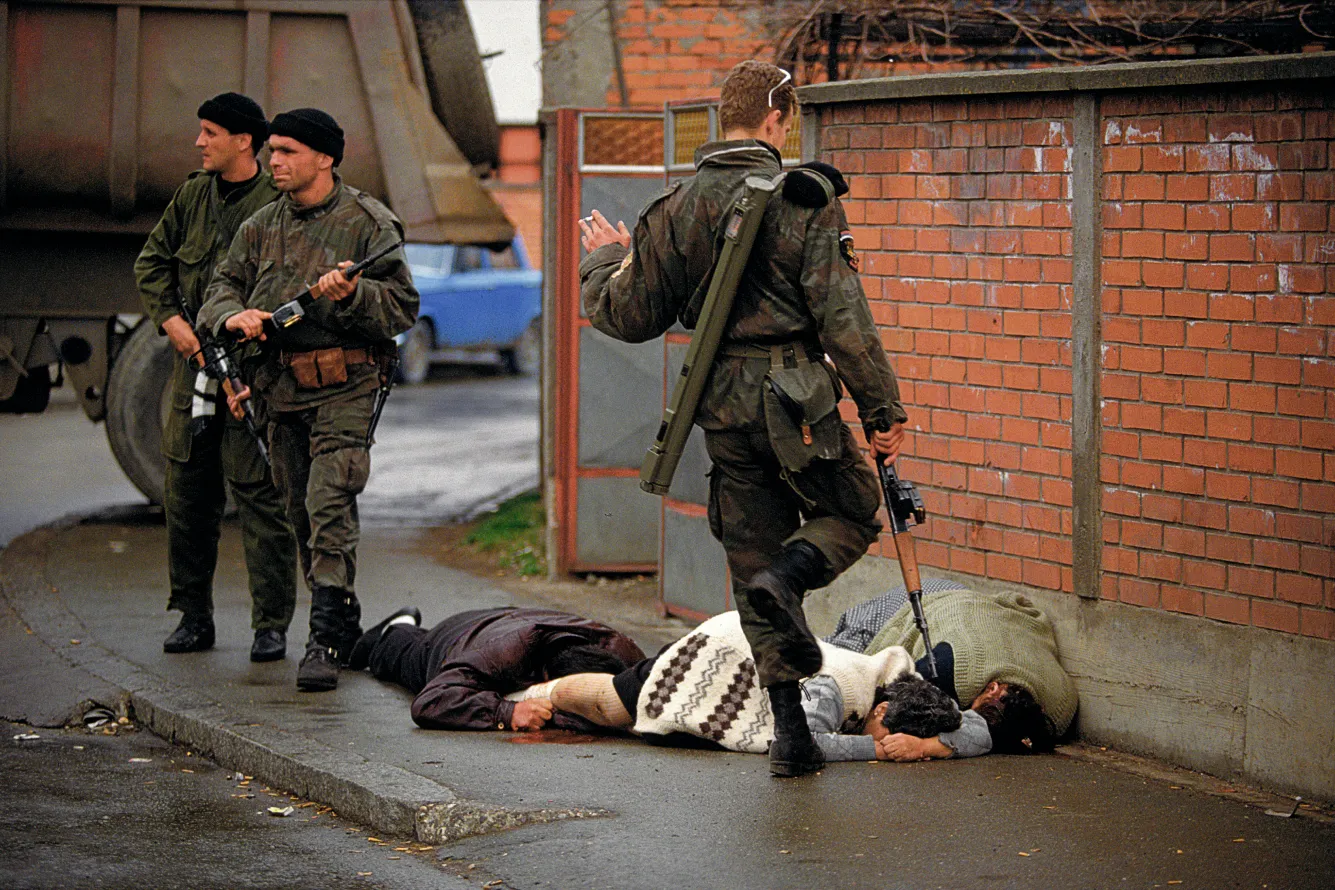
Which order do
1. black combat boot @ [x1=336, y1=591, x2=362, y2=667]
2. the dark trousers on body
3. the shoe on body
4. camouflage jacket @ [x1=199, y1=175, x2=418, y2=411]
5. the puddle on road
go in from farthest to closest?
the shoe on body, black combat boot @ [x1=336, y1=591, x2=362, y2=667], camouflage jacket @ [x1=199, y1=175, x2=418, y2=411], the dark trousers on body, the puddle on road

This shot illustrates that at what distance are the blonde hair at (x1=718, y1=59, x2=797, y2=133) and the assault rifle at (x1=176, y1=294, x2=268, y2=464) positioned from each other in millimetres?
2212

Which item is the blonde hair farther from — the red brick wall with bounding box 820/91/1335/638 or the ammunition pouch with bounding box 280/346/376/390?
the ammunition pouch with bounding box 280/346/376/390

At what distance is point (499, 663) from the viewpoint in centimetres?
536

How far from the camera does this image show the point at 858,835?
163 inches

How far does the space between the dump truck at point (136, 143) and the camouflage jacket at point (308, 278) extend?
295 cm

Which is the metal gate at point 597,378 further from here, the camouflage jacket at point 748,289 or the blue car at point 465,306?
the blue car at point 465,306

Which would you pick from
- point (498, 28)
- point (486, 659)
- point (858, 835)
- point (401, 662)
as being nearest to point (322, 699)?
point (401, 662)

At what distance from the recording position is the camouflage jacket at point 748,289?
447cm

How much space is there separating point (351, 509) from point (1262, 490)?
9.96 feet

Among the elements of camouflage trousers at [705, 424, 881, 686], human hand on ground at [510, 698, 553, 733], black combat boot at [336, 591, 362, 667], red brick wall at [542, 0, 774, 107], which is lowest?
human hand on ground at [510, 698, 553, 733]

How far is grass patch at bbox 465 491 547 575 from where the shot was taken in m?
8.47

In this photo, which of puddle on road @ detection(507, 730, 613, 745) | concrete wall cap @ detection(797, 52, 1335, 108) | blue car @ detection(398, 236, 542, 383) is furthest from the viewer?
blue car @ detection(398, 236, 542, 383)

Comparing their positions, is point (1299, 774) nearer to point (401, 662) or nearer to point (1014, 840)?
point (1014, 840)

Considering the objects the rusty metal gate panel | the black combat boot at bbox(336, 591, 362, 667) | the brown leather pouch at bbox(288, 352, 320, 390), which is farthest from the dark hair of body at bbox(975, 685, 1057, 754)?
the rusty metal gate panel
